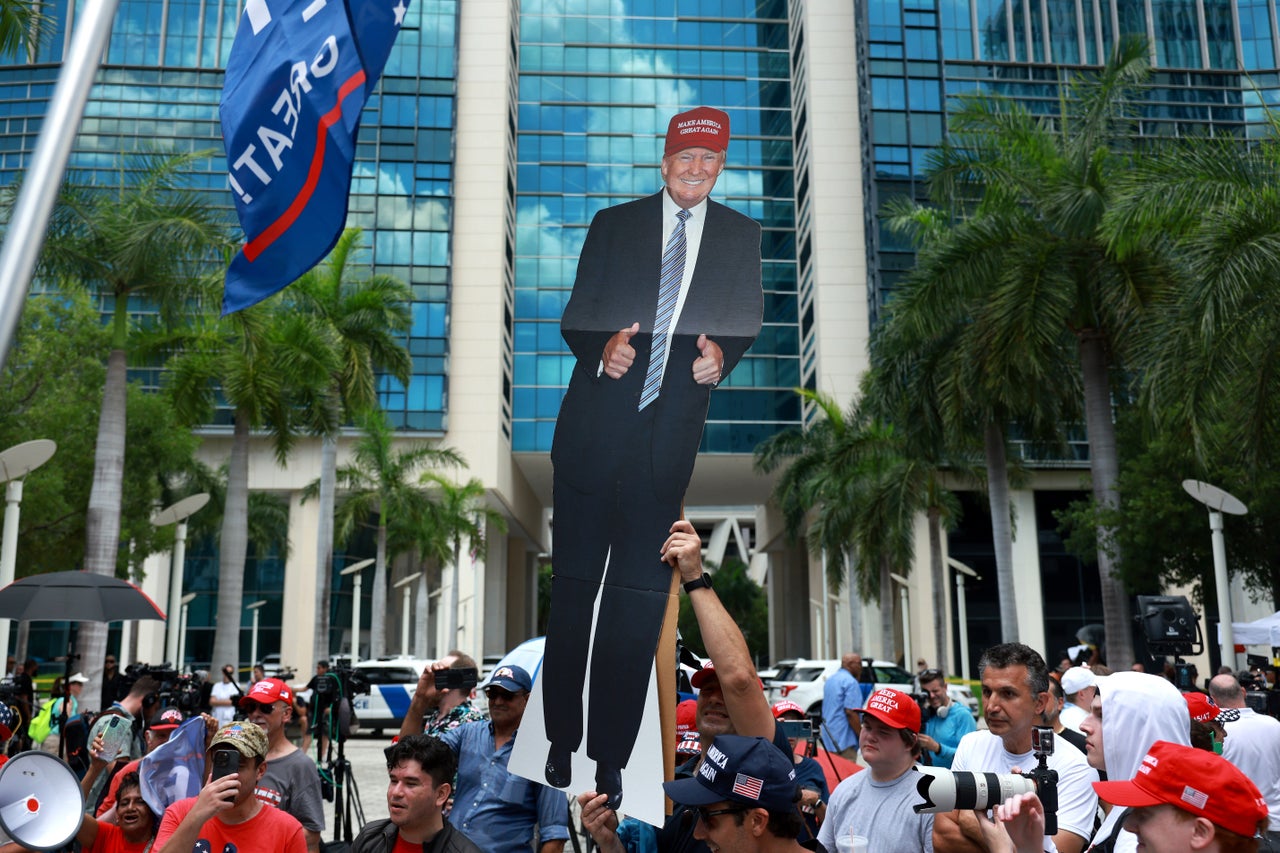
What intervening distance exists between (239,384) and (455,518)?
1834 cm

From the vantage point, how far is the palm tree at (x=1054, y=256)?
1842 cm

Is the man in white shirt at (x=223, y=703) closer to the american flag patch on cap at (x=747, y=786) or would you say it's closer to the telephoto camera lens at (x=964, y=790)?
the american flag patch on cap at (x=747, y=786)

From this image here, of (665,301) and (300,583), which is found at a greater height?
(665,301)

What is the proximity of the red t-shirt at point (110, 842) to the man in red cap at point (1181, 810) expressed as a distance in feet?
14.0

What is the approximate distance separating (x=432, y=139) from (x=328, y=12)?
47.7 metres

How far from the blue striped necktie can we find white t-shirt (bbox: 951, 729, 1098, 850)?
6.96 feet

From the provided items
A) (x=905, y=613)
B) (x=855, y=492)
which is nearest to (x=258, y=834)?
(x=855, y=492)

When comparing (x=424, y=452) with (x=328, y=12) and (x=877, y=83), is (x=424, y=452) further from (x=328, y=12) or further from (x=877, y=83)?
(x=328, y=12)

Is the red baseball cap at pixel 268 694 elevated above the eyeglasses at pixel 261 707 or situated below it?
above

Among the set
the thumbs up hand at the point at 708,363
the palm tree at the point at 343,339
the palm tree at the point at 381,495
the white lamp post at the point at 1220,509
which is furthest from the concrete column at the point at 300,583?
the thumbs up hand at the point at 708,363

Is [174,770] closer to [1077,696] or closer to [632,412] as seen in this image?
[632,412]

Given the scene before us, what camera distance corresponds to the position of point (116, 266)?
67.7 ft

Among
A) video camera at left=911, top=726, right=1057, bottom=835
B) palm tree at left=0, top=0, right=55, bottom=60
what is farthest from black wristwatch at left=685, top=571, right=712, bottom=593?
palm tree at left=0, top=0, right=55, bottom=60

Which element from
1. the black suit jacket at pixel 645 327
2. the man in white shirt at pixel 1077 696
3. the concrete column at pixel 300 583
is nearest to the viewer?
the black suit jacket at pixel 645 327
